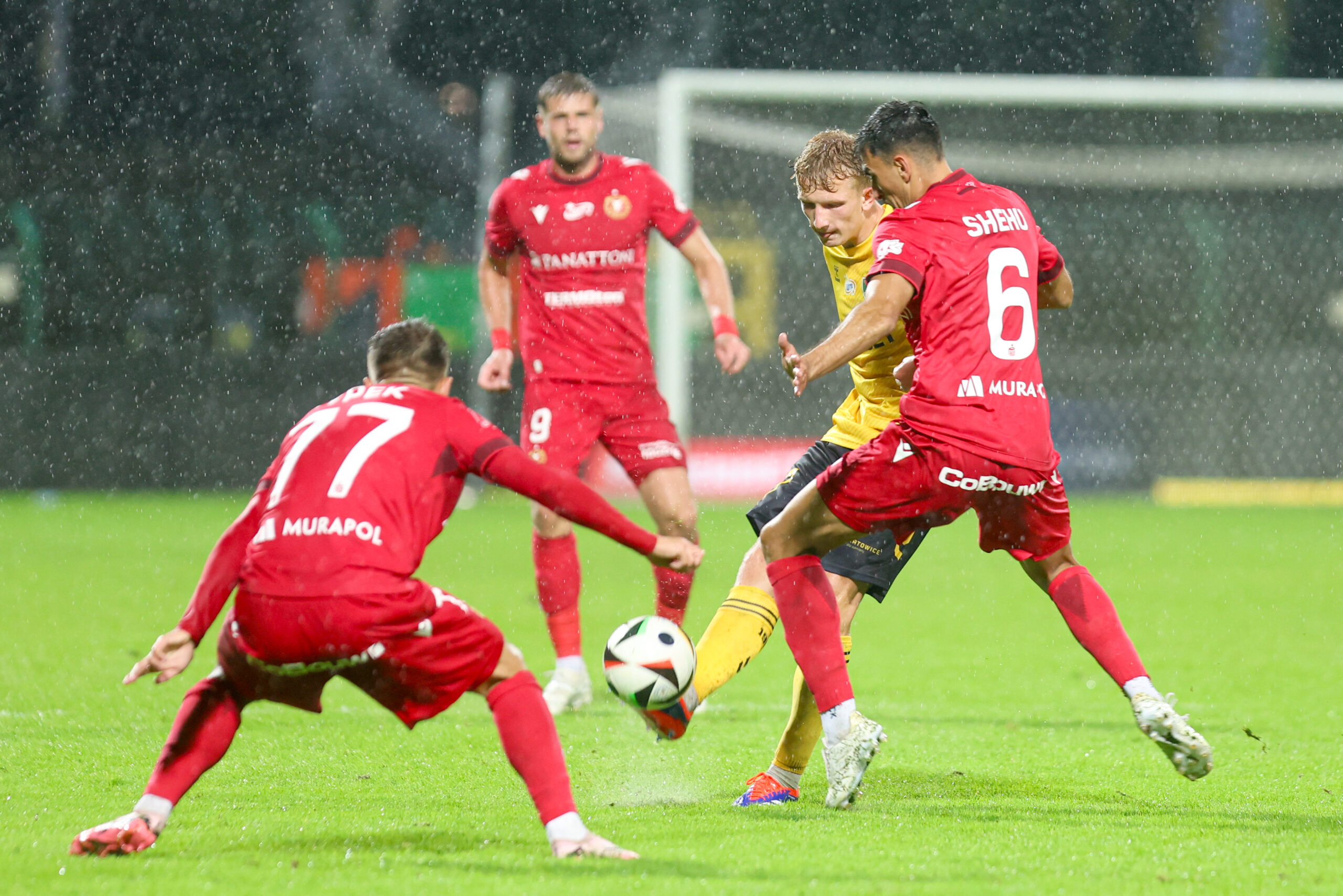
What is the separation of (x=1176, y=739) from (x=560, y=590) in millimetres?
2757

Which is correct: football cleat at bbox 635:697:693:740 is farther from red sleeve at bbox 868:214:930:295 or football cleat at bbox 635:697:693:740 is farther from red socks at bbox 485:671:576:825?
red sleeve at bbox 868:214:930:295

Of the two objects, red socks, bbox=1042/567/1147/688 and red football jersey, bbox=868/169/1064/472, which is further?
red socks, bbox=1042/567/1147/688

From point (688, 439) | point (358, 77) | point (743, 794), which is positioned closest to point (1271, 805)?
point (743, 794)

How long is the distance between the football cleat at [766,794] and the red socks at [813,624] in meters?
0.25

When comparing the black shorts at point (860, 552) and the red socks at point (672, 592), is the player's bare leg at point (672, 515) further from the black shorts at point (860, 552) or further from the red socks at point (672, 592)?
the black shorts at point (860, 552)

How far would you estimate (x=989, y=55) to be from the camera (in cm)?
2359

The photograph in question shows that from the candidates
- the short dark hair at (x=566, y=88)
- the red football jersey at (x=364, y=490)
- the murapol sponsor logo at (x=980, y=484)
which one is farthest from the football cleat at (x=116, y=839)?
the short dark hair at (x=566, y=88)

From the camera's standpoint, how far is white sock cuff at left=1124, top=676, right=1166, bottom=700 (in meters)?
3.75

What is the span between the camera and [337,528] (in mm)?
3160

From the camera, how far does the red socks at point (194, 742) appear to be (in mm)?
3283

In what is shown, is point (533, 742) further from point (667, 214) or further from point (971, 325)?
point (667, 214)

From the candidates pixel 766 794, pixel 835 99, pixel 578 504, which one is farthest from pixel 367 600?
pixel 835 99

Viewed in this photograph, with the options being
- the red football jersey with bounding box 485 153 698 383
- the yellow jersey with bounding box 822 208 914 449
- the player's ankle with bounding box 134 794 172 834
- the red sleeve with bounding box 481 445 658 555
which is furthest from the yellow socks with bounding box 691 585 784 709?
the red football jersey with bounding box 485 153 698 383

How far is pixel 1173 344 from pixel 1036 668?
984 cm
